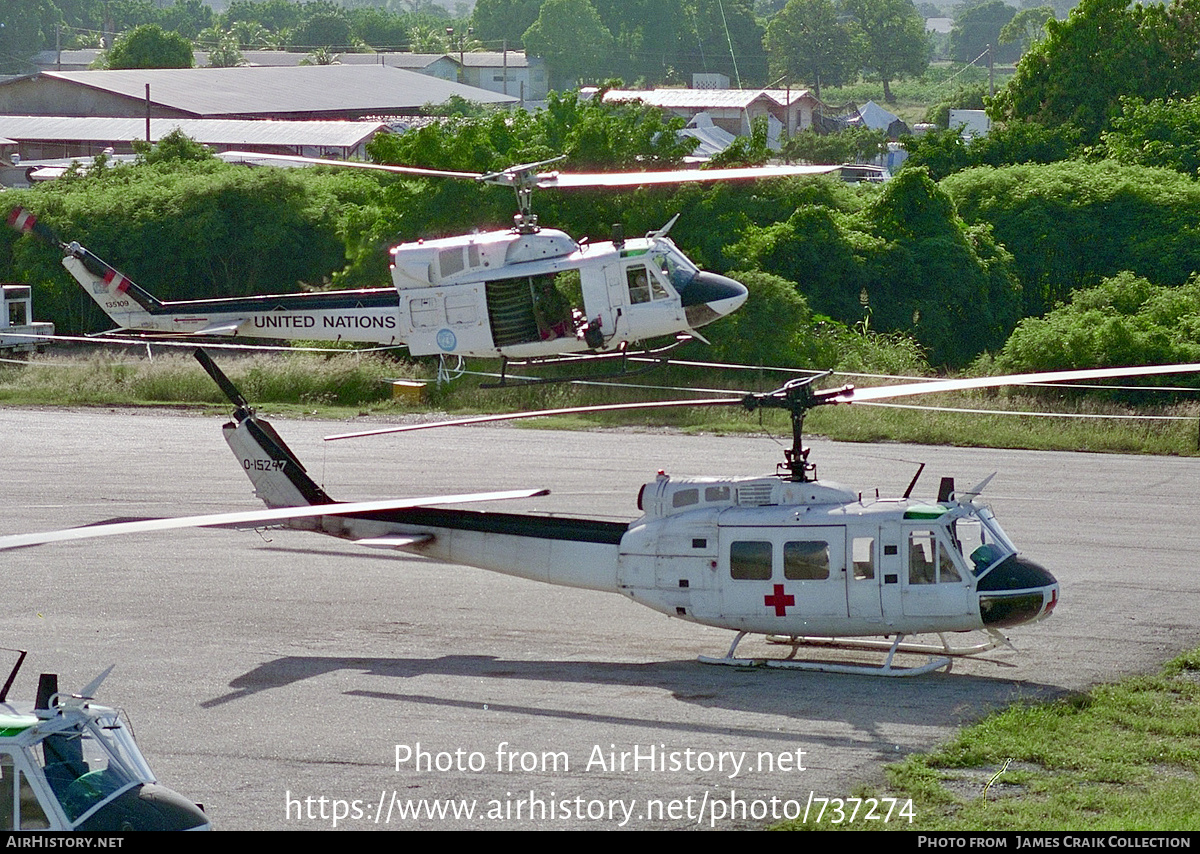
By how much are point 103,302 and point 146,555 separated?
4.19 m

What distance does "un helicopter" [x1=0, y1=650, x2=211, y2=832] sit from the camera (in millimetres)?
7852

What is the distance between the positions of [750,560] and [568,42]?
164 metres

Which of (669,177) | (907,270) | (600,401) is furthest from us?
(907,270)

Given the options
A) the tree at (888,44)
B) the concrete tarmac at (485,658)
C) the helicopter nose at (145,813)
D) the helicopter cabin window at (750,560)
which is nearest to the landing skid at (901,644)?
the concrete tarmac at (485,658)

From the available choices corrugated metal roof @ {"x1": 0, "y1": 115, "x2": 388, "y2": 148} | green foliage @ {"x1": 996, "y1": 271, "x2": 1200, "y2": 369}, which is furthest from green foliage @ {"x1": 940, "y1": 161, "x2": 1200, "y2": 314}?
corrugated metal roof @ {"x1": 0, "y1": 115, "x2": 388, "y2": 148}

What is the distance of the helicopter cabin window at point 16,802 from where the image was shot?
309 inches

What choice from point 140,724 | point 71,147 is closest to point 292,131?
point 71,147

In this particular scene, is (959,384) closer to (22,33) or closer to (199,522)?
(199,522)

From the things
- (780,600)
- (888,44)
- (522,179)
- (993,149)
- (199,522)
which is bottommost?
(780,600)

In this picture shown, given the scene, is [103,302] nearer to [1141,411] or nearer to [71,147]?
[1141,411]

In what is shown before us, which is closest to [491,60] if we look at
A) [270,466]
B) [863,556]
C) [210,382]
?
[210,382]

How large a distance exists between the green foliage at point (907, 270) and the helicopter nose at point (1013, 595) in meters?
23.3

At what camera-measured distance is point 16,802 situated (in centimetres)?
785

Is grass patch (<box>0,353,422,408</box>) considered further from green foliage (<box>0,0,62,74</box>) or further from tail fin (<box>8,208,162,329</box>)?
green foliage (<box>0,0,62,74</box>)
